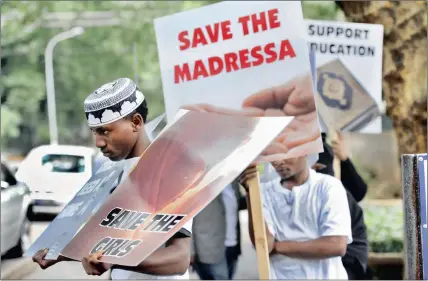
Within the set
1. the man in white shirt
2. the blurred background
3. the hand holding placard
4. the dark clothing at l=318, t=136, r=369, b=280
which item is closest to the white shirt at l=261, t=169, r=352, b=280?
the man in white shirt

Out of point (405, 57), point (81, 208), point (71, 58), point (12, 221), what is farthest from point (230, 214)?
point (71, 58)

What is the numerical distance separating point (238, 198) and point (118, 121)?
237cm

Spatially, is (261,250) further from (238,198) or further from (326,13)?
(326,13)

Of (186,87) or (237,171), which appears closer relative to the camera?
(237,171)

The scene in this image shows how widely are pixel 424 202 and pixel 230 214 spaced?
254 cm

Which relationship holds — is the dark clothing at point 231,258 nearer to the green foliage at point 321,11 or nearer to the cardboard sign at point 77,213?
the cardboard sign at point 77,213

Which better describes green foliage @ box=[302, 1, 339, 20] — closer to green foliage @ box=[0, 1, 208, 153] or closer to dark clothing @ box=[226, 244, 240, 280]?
green foliage @ box=[0, 1, 208, 153]

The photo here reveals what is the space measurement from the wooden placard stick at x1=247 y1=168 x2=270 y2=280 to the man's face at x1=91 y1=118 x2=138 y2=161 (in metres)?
1.04

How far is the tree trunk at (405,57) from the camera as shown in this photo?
691 centimetres

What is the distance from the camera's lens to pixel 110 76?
26.3 ft

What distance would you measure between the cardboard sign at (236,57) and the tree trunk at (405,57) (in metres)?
2.44

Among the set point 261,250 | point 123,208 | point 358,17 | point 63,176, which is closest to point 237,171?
point 123,208

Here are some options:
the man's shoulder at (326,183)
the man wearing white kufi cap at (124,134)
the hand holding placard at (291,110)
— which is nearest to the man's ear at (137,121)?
the man wearing white kufi cap at (124,134)

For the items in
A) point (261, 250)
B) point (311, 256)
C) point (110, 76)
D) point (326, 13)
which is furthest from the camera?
point (326, 13)
